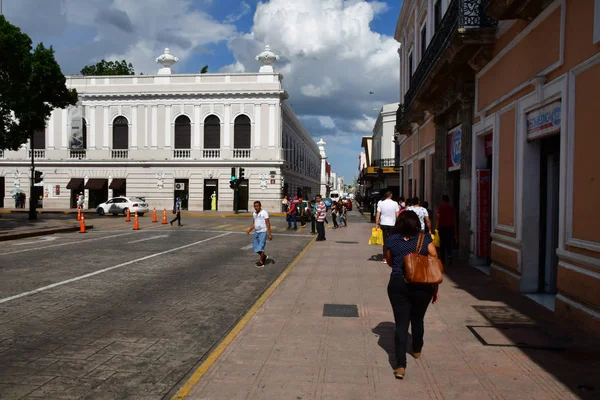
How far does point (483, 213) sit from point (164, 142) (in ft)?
118

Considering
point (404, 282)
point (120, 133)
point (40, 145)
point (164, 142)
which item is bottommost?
point (404, 282)

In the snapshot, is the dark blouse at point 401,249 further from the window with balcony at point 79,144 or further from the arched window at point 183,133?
the window with balcony at point 79,144

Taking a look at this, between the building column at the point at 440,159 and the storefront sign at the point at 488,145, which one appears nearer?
the storefront sign at the point at 488,145

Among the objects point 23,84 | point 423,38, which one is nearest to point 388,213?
point 423,38

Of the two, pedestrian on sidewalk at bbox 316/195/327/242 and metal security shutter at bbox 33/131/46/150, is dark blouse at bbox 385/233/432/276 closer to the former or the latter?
pedestrian on sidewalk at bbox 316/195/327/242

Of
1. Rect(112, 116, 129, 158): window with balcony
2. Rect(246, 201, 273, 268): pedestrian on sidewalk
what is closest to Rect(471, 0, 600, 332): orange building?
Rect(246, 201, 273, 268): pedestrian on sidewalk

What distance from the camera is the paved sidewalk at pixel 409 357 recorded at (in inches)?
174

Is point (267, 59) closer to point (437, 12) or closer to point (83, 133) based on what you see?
point (83, 133)

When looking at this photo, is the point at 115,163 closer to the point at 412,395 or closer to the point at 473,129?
the point at 473,129

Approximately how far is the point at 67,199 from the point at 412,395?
149 feet

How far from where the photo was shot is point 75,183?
4356cm

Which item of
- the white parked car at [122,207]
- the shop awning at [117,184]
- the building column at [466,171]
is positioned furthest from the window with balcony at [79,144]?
the building column at [466,171]

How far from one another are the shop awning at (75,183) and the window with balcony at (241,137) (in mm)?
13886

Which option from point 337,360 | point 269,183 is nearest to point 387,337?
point 337,360
